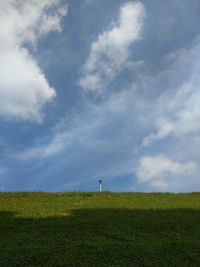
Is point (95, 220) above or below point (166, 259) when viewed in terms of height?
above

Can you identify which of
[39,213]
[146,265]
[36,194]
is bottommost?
[146,265]

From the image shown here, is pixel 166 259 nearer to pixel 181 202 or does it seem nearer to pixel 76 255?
pixel 76 255

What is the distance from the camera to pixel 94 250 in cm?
2411

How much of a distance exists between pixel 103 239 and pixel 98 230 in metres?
1.92

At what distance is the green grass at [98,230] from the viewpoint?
23.3 m

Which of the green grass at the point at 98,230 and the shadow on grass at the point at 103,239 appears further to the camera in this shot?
the green grass at the point at 98,230

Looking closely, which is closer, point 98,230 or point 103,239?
point 103,239

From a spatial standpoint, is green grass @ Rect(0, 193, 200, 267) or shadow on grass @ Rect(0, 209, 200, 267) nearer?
shadow on grass @ Rect(0, 209, 200, 267)

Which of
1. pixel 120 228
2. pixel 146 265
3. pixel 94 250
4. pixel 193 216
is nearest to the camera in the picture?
pixel 146 265

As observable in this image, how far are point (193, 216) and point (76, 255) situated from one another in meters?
12.1

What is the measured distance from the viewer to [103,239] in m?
26.1

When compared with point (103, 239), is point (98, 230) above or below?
above

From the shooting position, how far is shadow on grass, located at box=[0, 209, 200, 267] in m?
23.1

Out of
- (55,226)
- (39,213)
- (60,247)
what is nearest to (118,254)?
(60,247)
